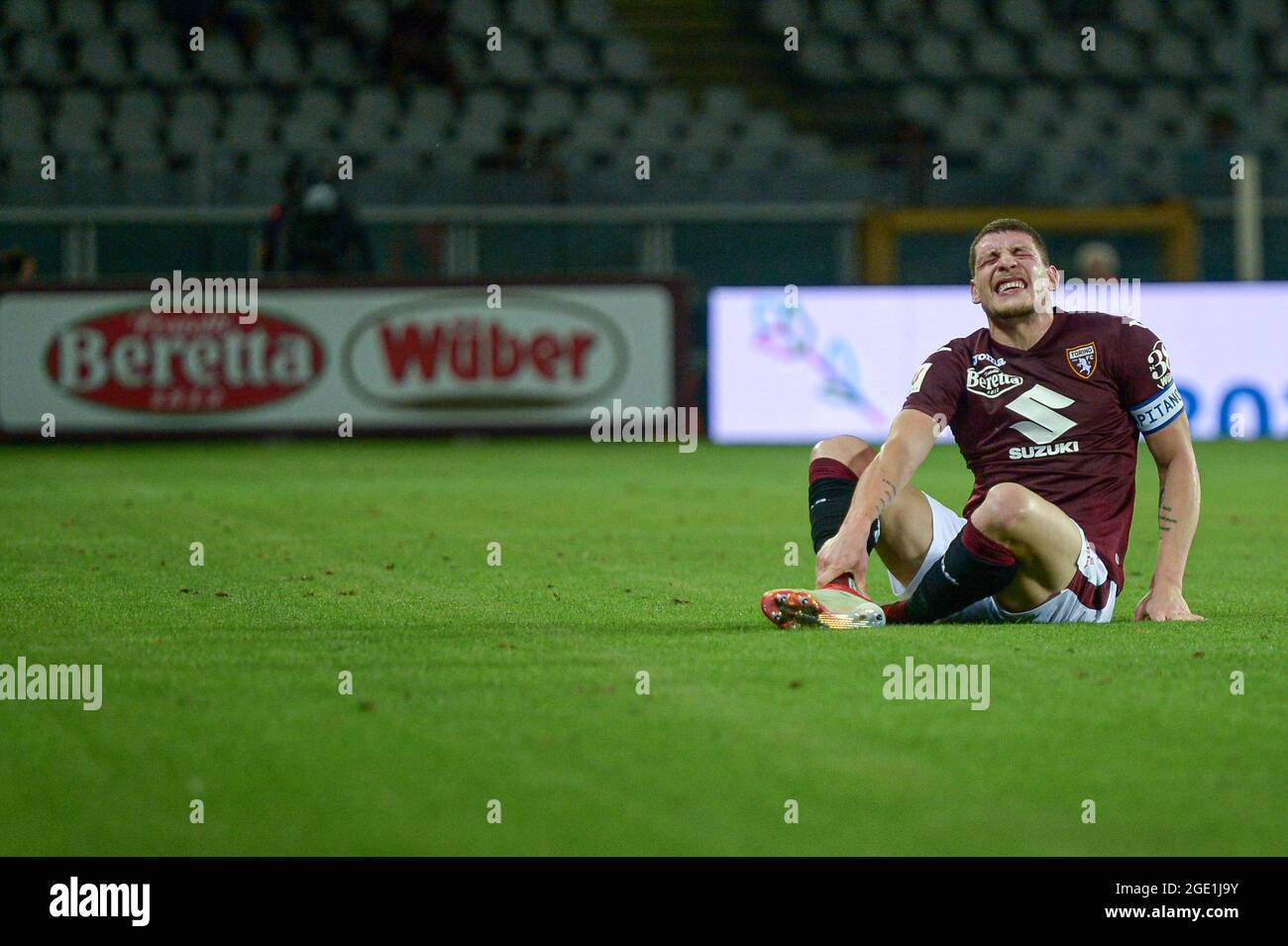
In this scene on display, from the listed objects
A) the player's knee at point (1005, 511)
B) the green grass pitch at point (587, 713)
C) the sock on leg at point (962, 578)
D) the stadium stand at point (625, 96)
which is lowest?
the green grass pitch at point (587, 713)

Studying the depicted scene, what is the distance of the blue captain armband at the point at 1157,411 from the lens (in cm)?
688

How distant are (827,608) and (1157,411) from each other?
1.35 metres

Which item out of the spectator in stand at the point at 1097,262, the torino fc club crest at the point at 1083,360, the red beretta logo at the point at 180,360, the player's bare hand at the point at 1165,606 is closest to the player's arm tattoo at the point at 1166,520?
the player's bare hand at the point at 1165,606

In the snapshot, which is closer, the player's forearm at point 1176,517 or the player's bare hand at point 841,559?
the player's bare hand at point 841,559

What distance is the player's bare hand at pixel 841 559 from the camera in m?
6.73

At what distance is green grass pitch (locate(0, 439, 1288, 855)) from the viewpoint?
13.5 ft

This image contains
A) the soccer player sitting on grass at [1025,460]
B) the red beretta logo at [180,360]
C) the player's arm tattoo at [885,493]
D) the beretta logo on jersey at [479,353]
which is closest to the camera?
the player's arm tattoo at [885,493]

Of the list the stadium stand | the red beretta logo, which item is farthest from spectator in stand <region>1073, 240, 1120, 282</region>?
the red beretta logo

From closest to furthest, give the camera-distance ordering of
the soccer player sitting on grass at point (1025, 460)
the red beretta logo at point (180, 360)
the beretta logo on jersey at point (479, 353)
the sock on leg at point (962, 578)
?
the sock on leg at point (962, 578) → the soccer player sitting on grass at point (1025, 460) → the red beretta logo at point (180, 360) → the beretta logo on jersey at point (479, 353)

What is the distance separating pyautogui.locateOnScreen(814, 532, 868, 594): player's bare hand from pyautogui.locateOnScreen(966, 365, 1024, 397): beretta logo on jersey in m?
0.73

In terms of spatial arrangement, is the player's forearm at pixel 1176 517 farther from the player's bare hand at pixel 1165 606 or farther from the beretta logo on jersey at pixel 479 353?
the beretta logo on jersey at pixel 479 353

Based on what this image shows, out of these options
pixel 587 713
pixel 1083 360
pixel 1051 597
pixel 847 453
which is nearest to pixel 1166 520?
pixel 1051 597

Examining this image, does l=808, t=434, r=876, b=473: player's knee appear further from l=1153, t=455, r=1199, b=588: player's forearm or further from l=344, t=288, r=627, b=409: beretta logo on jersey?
l=344, t=288, r=627, b=409: beretta logo on jersey

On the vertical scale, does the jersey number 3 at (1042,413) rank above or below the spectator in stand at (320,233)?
below
